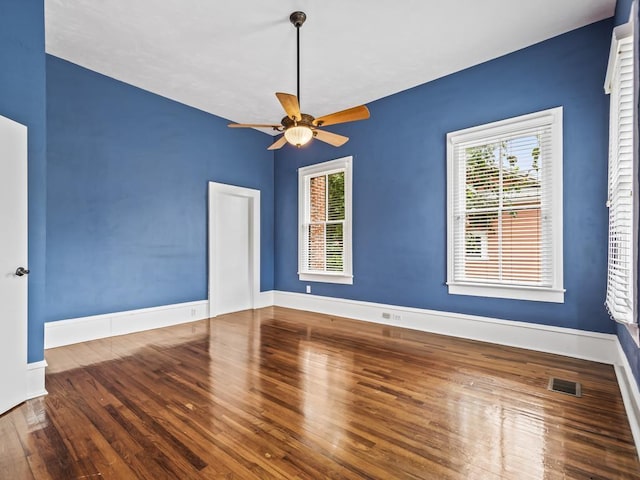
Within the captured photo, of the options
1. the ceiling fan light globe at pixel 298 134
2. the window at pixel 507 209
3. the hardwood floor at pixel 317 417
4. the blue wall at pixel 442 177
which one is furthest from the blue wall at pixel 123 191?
the window at pixel 507 209

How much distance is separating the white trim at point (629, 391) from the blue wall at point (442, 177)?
1.36ft

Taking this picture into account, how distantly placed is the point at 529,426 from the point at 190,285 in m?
4.51

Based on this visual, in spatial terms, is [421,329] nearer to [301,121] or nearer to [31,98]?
[301,121]

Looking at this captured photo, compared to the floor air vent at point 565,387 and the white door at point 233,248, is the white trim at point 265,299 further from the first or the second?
the floor air vent at point 565,387

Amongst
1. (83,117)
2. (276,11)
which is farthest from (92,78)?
(276,11)

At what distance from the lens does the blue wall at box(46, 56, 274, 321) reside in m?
3.85

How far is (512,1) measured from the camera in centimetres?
302

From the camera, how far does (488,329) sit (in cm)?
391

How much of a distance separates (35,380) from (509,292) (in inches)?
180

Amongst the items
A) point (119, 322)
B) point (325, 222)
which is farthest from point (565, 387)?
point (119, 322)

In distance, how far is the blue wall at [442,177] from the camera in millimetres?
3309

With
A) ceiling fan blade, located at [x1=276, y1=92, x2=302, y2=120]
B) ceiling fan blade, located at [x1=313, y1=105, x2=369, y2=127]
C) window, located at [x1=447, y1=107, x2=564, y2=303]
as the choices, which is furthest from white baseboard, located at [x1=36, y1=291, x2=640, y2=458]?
ceiling fan blade, located at [x1=276, y1=92, x2=302, y2=120]

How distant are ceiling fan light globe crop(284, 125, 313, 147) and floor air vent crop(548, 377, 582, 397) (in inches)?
117

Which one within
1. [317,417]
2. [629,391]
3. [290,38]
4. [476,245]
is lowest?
[317,417]
